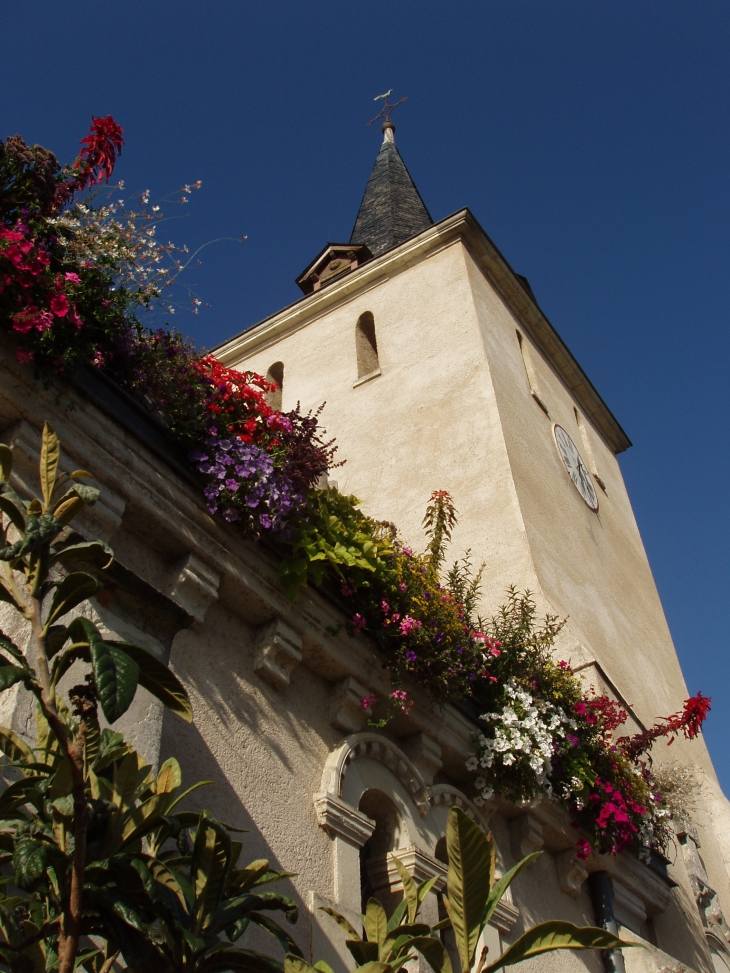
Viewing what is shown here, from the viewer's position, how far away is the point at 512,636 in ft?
20.9

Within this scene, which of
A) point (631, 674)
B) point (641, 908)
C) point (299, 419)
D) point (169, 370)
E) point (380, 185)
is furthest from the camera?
point (380, 185)

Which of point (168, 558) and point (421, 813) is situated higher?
point (168, 558)

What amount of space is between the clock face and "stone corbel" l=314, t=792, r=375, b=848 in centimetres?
712

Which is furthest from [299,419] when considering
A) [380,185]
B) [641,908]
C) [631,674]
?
[380,185]

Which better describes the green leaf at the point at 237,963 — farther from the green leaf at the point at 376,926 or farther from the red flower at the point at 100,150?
the red flower at the point at 100,150

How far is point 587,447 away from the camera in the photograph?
13172mm

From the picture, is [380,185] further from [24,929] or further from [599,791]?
[24,929]

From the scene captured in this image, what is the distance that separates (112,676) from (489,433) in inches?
302

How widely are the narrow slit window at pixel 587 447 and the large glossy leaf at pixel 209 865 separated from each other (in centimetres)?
1079

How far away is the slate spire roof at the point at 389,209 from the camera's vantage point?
17438 mm

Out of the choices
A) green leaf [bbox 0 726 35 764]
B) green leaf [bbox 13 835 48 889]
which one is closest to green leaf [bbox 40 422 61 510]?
green leaf [bbox 0 726 35 764]

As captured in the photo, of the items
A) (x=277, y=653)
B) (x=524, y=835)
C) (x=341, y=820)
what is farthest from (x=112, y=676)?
(x=524, y=835)

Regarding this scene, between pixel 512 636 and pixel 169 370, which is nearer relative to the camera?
pixel 169 370

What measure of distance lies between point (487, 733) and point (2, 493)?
12.9 feet
